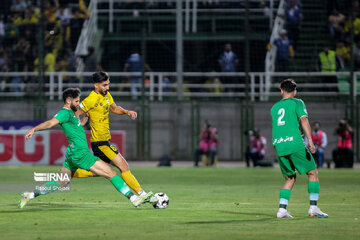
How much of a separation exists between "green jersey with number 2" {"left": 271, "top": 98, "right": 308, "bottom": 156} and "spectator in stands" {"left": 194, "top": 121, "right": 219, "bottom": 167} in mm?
17367

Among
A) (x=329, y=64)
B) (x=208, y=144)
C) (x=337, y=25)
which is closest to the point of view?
(x=208, y=144)

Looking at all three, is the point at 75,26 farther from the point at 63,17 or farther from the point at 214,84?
the point at 214,84

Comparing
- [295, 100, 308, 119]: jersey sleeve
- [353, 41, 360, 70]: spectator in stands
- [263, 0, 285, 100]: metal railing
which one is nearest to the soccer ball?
[295, 100, 308, 119]: jersey sleeve

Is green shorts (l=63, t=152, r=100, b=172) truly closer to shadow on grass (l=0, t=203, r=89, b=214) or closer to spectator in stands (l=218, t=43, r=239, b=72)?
shadow on grass (l=0, t=203, r=89, b=214)

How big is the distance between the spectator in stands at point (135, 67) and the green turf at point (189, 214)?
440 inches

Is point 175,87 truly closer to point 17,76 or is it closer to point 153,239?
point 17,76

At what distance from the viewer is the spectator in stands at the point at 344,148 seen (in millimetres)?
27406

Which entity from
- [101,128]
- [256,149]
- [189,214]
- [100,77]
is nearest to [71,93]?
[100,77]

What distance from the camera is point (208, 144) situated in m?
28.8

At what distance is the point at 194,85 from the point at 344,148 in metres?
6.35

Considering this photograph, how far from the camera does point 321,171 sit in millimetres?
25422

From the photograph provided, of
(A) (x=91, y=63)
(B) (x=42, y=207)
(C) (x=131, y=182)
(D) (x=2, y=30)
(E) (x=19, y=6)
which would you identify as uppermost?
(E) (x=19, y=6)

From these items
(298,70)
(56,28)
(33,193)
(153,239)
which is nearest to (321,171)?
(298,70)

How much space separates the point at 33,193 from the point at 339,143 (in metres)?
16.8
